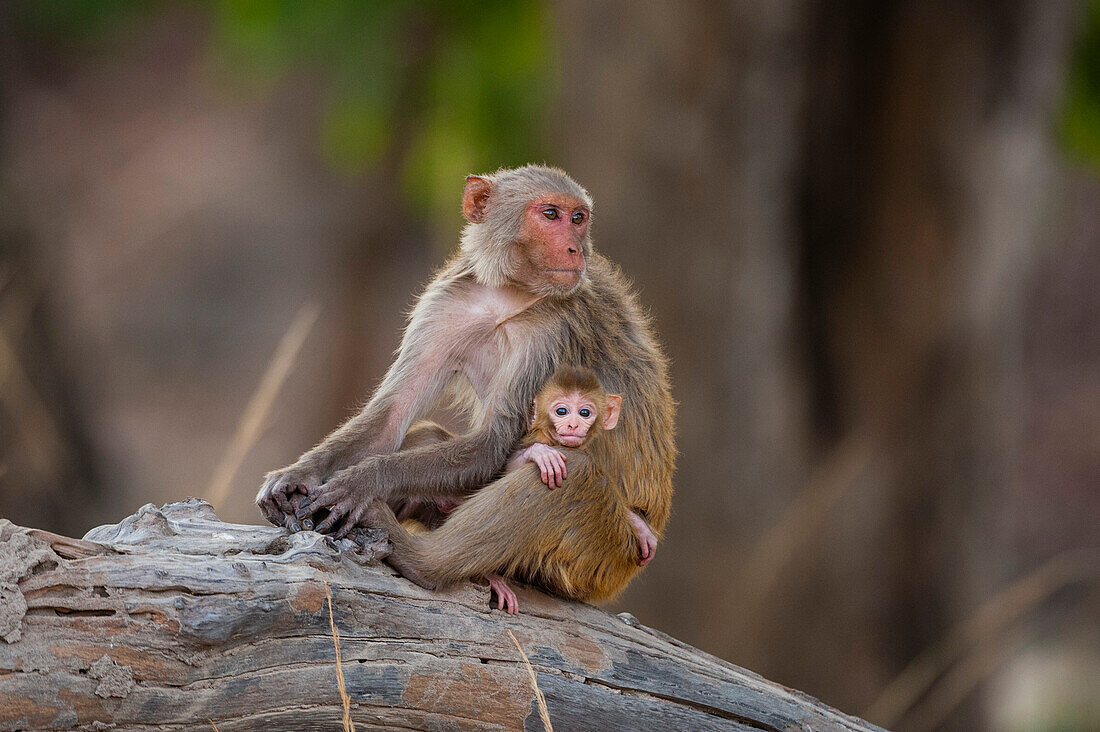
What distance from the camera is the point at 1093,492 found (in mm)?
25531

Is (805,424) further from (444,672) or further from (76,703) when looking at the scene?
(76,703)

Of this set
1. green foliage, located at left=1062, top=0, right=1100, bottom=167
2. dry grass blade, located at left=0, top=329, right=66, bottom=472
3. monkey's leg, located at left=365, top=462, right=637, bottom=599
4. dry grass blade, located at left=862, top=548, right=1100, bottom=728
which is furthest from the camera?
green foliage, located at left=1062, top=0, right=1100, bottom=167

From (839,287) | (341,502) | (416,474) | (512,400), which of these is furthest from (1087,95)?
(341,502)

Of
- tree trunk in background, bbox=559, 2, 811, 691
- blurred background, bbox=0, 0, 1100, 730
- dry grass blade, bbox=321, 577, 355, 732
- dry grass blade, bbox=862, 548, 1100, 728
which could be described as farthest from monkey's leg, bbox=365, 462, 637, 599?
tree trunk in background, bbox=559, 2, 811, 691

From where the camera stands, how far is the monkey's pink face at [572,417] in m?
4.45

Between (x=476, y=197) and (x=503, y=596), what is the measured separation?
181cm

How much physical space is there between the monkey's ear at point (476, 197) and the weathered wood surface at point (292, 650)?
1.59m

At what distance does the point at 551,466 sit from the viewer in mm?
4348

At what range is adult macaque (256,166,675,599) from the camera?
14.4 ft

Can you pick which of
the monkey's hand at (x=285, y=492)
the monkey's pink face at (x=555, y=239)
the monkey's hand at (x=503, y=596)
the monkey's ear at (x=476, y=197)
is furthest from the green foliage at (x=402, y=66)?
the monkey's hand at (x=503, y=596)

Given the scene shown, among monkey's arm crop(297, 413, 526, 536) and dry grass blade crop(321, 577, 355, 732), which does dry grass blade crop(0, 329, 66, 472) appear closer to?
monkey's arm crop(297, 413, 526, 536)

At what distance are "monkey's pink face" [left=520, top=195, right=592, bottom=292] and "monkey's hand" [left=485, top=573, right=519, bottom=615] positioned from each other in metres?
1.22

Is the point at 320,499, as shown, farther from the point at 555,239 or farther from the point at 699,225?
the point at 699,225

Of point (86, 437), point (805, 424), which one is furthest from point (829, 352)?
point (86, 437)
